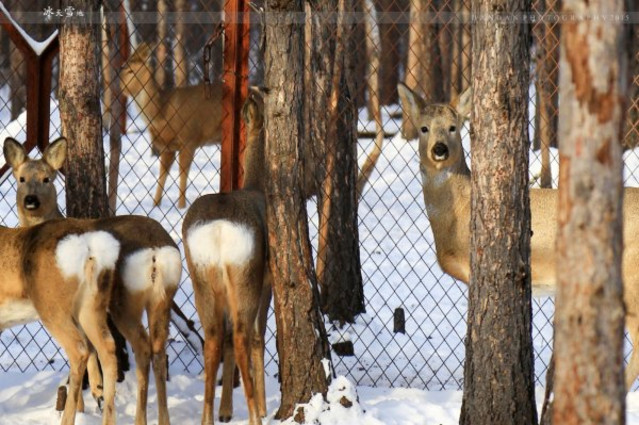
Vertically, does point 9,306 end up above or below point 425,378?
above

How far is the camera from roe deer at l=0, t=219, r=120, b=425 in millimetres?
5977

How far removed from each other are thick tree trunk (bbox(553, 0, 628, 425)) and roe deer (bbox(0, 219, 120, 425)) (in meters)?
2.88

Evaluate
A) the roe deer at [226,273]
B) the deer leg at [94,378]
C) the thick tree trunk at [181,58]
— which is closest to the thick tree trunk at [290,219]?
the roe deer at [226,273]

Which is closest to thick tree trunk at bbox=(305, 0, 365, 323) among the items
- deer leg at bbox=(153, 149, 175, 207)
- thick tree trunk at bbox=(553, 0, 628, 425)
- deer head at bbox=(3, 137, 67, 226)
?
deer head at bbox=(3, 137, 67, 226)

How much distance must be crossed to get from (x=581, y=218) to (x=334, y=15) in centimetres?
544

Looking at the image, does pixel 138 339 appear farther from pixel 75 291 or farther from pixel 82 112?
pixel 82 112

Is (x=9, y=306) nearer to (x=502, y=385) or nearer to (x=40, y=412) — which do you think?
(x=40, y=412)

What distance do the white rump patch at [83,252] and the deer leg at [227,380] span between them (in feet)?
2.63

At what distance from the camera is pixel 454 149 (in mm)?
7500

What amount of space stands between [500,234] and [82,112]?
2710 mm

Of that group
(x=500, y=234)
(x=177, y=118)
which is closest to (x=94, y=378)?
(x=500, y=234)

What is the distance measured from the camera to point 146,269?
6.18 meters

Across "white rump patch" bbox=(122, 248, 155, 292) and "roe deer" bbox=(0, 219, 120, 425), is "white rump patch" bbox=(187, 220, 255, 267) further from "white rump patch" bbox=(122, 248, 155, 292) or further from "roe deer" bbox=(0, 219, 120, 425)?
"roe deer" bbox=(0, 219, 120, 425)

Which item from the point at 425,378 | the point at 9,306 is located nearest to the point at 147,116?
the point at 425,378
